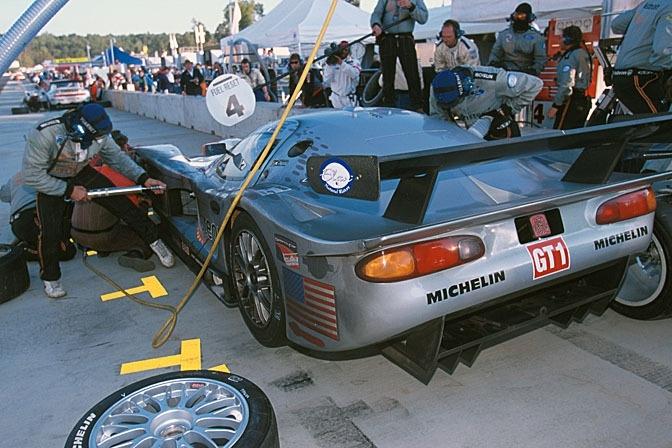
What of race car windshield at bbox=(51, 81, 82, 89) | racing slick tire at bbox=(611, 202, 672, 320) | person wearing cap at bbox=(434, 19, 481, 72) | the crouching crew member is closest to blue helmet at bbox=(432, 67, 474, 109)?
racing slick tire at bbox=(611, 202, 672, 320)

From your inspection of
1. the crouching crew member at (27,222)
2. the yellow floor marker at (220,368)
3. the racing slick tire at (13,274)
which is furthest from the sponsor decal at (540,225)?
the crouching crew member at (27,222)

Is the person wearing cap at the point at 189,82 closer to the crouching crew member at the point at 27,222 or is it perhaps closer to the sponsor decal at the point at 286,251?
the crouching crew member at the point at 27,222

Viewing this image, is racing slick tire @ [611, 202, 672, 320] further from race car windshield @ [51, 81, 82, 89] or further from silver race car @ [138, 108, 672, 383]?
race car windshield @ [51, 81, 82, 89]

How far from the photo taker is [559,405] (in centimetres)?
256

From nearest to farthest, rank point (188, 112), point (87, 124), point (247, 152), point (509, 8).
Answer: point (247, 152), point (87, 124), point (509, 8), point (188, 112)

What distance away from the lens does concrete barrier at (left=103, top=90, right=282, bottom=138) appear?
11.2 metres

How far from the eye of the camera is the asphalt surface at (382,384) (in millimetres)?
2426

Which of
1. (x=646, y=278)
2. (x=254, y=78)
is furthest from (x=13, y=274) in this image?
(x=254, y=78)

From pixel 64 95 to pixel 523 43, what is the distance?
24.9m

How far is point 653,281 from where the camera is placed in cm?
319

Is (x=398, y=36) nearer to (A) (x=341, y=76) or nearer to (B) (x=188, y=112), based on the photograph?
(A) (x=341, y=76)

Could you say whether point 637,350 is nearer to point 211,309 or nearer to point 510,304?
point 510,304

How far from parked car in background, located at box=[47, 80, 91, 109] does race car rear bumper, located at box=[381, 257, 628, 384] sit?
2708 centimetres

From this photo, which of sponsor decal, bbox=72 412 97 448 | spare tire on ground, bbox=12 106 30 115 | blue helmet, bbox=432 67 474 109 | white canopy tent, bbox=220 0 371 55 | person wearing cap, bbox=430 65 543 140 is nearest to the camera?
sponsor decal, bbox=72 412 97 448
